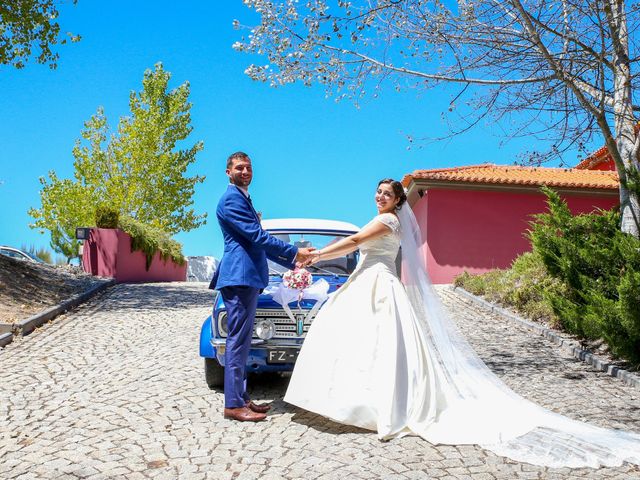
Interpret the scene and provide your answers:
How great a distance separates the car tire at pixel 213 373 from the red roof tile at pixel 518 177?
16.4 m

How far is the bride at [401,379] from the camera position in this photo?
483 cm

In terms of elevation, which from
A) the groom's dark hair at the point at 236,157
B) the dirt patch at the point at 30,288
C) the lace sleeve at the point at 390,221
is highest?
the groom's dark hair at the point at 236,157

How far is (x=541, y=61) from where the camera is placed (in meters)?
8.71

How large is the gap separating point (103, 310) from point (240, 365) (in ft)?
31.8

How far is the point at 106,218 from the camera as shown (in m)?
24.3

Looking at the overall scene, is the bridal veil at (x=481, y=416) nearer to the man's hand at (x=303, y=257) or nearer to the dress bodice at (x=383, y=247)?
the dress bodice at (x=383, y=247)

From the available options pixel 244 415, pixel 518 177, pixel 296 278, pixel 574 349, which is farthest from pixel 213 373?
pixel 518 177

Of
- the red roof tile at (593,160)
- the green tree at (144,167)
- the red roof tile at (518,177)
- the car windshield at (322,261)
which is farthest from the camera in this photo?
the green tree at (144,167)

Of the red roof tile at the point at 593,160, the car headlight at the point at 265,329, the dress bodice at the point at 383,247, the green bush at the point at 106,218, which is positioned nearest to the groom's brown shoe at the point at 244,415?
the car headlight at the point at 265,329

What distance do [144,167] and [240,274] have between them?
32.3 m

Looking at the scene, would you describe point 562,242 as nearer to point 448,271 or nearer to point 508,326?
point 508,326

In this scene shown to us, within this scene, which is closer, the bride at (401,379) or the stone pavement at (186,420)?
the stone pavement at (186,420)

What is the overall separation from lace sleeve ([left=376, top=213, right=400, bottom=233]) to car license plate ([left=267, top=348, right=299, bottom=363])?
1.46m

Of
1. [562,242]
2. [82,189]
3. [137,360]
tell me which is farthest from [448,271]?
[82,189]
